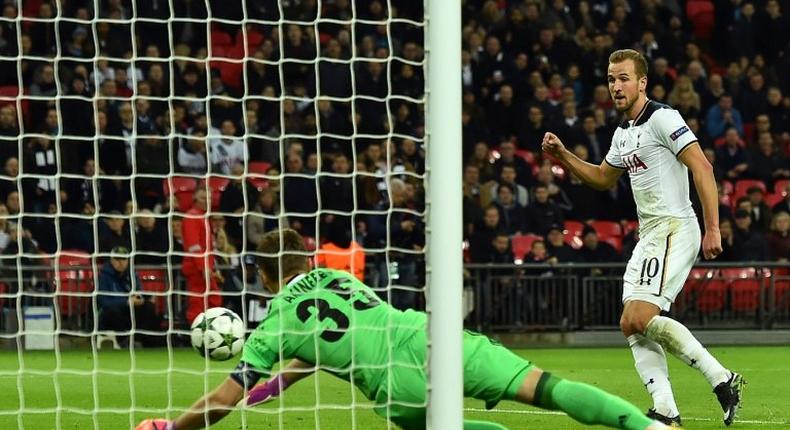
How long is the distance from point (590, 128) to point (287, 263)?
12402 millimetres

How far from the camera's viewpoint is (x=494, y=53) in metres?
19.8

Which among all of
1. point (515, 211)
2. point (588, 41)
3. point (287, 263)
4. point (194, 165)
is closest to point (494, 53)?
→ point (588, 41)

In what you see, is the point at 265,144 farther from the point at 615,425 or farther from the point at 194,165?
the point at 615,425

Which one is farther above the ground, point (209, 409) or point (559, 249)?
point (209, 409)

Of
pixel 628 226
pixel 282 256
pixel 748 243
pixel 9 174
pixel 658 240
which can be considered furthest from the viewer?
pixel 628 226

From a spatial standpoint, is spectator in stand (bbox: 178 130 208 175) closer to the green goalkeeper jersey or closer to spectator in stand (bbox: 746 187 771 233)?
spectator in stand (bbox: 746 187 771 233)

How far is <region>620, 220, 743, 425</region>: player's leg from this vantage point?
828 centimetres

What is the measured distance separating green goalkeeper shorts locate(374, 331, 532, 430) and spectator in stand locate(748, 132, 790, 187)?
13.4 m

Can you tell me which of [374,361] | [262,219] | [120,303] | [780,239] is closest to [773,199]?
[780,239]

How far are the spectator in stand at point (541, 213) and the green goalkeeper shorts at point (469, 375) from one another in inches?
448

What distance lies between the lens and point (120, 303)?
14648mm

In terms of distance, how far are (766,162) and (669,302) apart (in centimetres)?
1116

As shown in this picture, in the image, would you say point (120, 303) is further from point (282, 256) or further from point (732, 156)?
point (282, 256)

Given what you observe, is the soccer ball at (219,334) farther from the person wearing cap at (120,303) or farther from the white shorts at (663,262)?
the person wearing cap at (120,303)
